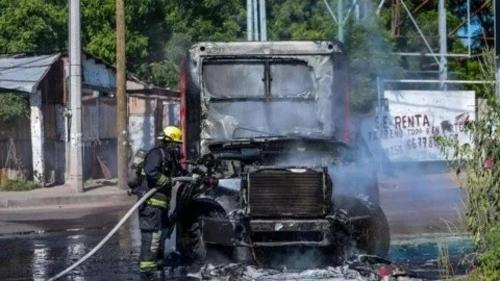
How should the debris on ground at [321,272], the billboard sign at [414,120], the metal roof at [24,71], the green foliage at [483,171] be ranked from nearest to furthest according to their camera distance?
the green foliage at [483,171] < the debris on ground at [321,272] < the metal roof at [24,71] < the billboard sign at [414,120]

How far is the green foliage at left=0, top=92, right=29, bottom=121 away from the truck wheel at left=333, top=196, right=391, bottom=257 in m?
15.5

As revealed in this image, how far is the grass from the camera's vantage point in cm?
2492

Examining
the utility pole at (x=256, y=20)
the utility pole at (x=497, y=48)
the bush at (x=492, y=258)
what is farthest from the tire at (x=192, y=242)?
the utility pole at (x=256, y=20)

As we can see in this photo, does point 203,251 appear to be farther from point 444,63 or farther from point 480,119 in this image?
point 444,63

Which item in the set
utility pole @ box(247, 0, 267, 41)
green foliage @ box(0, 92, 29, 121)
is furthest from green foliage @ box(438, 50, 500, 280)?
utility pole @ box(247, 0, 267, 41)

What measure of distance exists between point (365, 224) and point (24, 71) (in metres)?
16.8

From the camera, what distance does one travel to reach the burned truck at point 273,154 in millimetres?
11039

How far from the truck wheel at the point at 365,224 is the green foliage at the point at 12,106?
15.5 m

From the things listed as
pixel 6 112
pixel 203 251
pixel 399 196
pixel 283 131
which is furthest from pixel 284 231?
pixel 6 112

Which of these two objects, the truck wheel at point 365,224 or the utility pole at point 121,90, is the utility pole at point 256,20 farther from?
the truck wheel at point 365,224

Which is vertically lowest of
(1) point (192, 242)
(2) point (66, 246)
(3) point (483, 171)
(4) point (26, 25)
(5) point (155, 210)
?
(2) point (66, 246)

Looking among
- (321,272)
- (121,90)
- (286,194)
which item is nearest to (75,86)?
(121,90)

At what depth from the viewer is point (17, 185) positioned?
985 inches

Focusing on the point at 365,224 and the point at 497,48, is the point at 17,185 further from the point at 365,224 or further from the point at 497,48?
the point at 497,48
